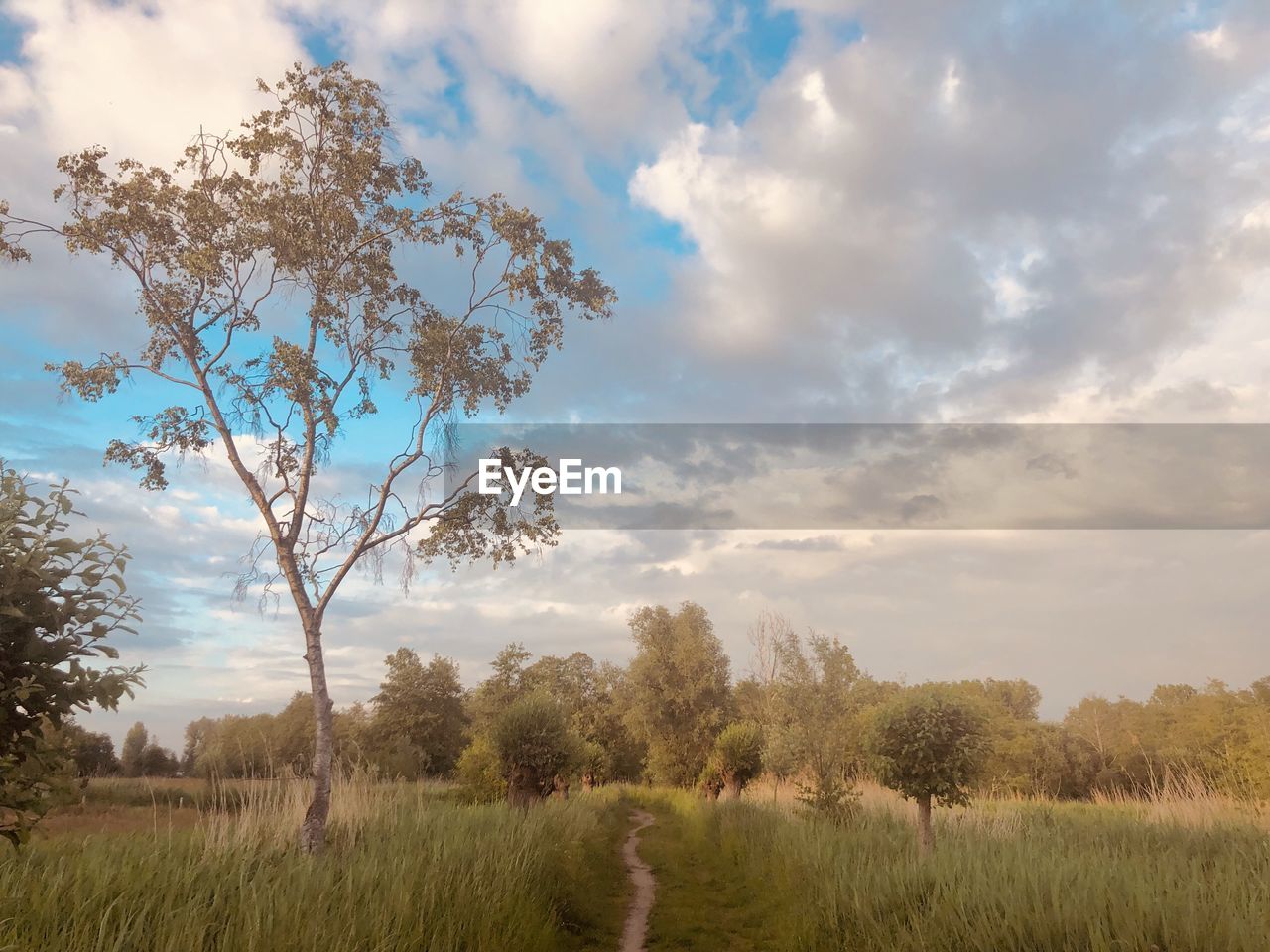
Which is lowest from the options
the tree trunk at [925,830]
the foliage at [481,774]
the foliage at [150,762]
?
the foliage at [150,762]

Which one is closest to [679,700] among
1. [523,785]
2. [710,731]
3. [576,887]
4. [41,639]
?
[710,731]

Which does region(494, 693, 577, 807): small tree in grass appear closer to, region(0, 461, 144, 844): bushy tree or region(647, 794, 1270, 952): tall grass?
region(647, 794, 1270, 952): tall grass

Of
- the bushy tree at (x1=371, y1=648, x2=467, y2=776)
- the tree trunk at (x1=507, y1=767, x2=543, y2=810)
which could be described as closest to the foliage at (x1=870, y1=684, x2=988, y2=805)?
the tree trunk at (x1=507, y1=767, x2=543, y2=810)

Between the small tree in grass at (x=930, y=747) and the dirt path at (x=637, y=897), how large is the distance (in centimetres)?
467

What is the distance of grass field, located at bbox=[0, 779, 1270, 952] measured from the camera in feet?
15.7

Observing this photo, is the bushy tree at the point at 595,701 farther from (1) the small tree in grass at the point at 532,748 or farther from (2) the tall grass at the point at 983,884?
(2) the tall grass at the point at 983,884

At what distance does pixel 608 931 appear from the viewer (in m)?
11.1

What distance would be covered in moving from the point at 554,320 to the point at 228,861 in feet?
33.9

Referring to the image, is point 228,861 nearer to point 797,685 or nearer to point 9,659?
point 9,659

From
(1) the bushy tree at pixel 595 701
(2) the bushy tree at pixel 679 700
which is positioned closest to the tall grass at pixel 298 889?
(2) the bushy tree at pixel 679 700

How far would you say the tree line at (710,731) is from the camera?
16.6m

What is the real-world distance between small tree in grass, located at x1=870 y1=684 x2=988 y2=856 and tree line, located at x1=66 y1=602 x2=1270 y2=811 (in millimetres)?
54

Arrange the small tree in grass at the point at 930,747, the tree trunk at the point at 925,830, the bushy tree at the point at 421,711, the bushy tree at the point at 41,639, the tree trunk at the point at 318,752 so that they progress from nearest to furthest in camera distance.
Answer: the bushy tree at the point at 41,639, the tree trunk at the point at 318,752, the tree trunk at the point at 925,830, the small tree in grass at the point at 930,747, the bushy tree at the point at 421,711

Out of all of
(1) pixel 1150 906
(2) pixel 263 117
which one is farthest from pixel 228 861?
(2) pixel 263 117
